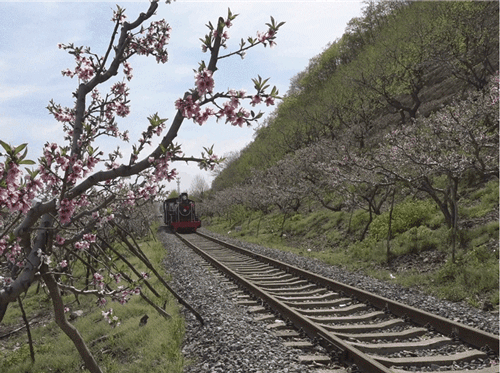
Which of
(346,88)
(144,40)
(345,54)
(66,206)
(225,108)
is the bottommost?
(66,206)

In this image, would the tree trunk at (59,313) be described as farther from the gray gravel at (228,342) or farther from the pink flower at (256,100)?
the pink flower at (256,100)

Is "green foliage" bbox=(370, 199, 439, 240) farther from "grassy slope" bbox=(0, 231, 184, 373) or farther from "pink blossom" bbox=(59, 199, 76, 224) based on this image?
"pink blossom" bbox=(59, 199, 76, 224)

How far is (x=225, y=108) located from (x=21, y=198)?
2.02 metres

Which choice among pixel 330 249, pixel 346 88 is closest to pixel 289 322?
pixel 330 249

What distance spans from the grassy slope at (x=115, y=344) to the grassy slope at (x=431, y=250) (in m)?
6.12

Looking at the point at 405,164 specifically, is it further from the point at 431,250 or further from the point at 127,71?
the point at 127,71

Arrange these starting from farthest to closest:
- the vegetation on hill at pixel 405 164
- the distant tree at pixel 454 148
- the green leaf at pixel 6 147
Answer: the vegetation on hill at pixel 405 164
the distant tree at pixel 454 148
the green leaf at pixel 6 147

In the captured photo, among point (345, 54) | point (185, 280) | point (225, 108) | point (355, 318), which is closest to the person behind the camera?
point (225, 108)

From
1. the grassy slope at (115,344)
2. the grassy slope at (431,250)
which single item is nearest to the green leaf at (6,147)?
the grassy slope at (115,344)

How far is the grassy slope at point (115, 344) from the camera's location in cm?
630

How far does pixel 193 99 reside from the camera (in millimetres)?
3838

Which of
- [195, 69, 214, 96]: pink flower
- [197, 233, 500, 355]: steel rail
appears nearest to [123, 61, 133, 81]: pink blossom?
[195, 69, 214, 96]: pink flower

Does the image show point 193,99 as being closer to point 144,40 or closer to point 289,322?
point 144,40

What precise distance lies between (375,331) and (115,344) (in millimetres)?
4949
